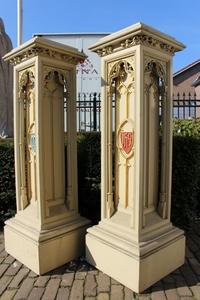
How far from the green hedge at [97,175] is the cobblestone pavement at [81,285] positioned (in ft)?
2.95

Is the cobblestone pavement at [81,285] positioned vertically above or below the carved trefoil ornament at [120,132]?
below

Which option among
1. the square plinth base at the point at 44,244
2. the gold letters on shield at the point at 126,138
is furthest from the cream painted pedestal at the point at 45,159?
the gold letters on shield at the point at 126,138

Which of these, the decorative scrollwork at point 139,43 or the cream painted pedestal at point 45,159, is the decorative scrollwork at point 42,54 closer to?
the cream painted pedestal at point 45,159

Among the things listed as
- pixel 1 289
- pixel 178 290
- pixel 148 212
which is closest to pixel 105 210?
pixel 148 212

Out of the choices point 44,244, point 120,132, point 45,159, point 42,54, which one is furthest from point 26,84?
point 44,244

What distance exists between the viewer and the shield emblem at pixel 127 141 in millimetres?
3035

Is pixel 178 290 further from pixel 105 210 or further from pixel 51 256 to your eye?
pixel 51 256

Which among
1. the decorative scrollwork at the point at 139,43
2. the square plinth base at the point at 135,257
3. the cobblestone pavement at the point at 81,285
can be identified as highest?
the decorative scrollwork at the point at 139,43

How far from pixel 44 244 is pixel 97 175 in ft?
4.56

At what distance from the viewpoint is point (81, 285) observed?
3.02 metres

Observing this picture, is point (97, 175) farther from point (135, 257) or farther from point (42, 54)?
point (42, 54)

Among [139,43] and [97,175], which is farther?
[97,175]

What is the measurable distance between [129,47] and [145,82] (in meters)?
0.37

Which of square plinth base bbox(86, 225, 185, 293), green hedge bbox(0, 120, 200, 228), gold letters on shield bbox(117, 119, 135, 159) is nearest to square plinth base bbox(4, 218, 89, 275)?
square plinth base bbox(86, 225, 185, 293)
